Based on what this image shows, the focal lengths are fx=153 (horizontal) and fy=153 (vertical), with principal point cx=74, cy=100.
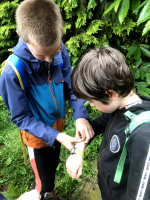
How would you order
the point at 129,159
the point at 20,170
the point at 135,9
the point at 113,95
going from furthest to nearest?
the point at 20,170 → the point at 135,9 → the point at 113,95 → the point at 129,159

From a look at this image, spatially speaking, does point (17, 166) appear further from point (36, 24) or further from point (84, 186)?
point (36, 24)

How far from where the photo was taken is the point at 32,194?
123 cm

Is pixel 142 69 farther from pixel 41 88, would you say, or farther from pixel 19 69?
pixel 19 69

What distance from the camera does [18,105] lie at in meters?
1.28

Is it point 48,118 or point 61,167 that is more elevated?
point 48,118

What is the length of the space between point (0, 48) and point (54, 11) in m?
3.49

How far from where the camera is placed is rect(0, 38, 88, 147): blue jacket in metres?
1.22

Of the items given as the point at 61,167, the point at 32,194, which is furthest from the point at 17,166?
the point at 32,194

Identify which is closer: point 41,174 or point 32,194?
point 32,194

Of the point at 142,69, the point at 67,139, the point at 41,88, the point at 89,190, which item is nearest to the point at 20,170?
the point at 89,190

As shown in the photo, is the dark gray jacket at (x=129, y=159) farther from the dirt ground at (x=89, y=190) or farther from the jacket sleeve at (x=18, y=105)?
the dirt ground at (x=89, y=190)

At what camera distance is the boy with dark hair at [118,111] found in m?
0.80

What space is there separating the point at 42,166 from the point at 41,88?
886 mm

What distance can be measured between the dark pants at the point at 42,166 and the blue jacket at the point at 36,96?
13.9 inches
